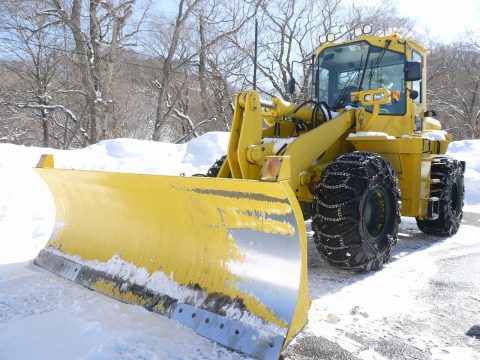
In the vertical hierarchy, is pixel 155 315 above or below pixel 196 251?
below

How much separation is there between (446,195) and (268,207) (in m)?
4.17

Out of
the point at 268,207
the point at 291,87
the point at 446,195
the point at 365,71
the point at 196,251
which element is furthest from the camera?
the point at 291,87

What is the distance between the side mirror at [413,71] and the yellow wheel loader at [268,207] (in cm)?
1

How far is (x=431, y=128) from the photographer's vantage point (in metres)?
6.59

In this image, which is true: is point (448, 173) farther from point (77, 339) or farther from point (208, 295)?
point (77, 339)

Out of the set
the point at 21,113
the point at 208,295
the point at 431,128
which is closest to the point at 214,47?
the point at 21,113

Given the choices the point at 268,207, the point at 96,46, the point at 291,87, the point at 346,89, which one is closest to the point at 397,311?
the point at 268,207

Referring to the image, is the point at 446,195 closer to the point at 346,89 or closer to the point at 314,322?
the point at 346,89

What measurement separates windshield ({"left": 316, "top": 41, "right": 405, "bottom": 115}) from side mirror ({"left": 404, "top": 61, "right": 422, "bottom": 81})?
228mm

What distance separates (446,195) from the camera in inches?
225

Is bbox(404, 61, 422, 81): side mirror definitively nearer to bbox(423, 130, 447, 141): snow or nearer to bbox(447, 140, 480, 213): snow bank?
bbox(423, 130, 447, 141): snow

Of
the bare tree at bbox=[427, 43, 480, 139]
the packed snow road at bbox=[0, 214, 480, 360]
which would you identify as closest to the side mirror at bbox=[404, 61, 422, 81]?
the packed snow road at bbox=[0, 214, 480, 360]

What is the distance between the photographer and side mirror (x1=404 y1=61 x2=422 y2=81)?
483 cm

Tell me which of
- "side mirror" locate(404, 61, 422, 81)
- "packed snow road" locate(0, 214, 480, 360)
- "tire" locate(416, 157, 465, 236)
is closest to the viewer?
"packed snow road" locate(0, 214, 480, 360)
